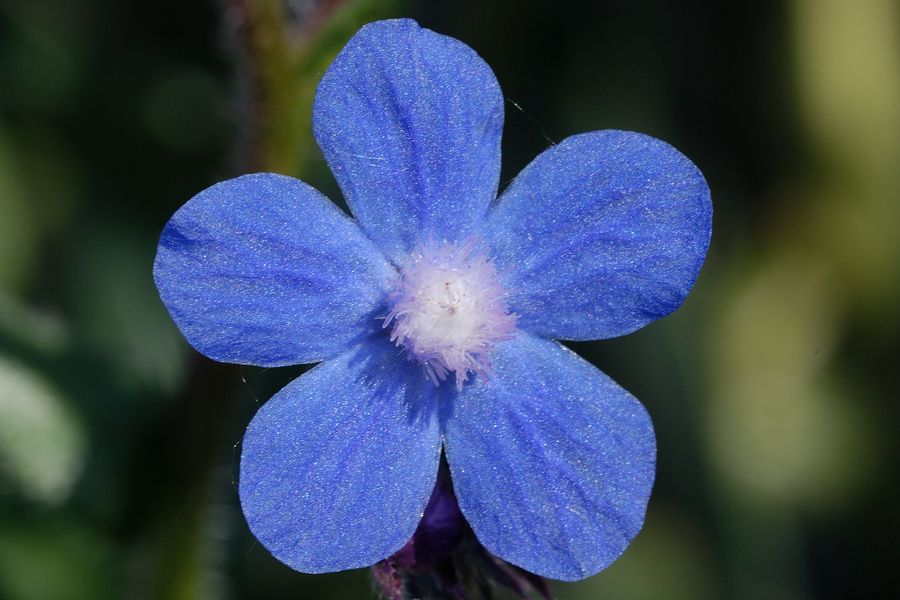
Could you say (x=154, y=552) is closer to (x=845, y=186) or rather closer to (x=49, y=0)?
(x=49, y=0)

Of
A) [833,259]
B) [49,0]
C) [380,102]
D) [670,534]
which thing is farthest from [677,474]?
[49,0]

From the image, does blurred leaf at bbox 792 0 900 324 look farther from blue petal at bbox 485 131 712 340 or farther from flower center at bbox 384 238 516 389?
flower center at bbox 384 238 516 389

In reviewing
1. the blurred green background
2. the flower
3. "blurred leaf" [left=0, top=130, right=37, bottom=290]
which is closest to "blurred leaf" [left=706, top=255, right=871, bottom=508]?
the blurred green background

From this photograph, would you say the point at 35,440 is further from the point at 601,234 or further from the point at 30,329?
the point at 601,234

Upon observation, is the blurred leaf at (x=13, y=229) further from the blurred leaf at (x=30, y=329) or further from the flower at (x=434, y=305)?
the flower at (x=434, y=305)

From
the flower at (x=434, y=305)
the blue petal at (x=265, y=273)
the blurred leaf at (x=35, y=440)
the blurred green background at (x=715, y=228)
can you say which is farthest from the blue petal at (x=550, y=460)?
the blurred green background at (x=715, y=228)

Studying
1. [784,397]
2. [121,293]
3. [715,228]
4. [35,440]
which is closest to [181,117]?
[121,293]

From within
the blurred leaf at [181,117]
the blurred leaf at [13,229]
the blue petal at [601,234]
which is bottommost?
the blurred leaf at [13,229]
